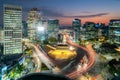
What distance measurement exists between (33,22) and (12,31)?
2469 centimetres

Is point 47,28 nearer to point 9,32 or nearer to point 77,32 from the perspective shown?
point 77,32

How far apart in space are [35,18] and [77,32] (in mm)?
16668

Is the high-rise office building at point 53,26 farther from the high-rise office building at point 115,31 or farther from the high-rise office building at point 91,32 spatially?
the high-rise office building at point 115,31

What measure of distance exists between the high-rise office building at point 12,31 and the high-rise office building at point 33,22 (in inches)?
706

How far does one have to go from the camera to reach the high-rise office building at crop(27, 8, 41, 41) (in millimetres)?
A: 72188

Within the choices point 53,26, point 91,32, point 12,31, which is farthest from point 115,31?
point 12,31

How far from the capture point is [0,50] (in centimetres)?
5284

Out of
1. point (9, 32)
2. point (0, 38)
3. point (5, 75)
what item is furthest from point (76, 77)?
point (0, 38)

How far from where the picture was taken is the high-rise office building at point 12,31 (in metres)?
51.1

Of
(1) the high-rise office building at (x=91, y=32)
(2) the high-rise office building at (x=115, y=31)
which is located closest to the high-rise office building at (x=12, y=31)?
(2) the high-rise office building at (x=115, y=31)

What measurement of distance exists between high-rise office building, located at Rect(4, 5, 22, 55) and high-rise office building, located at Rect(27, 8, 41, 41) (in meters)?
17.9

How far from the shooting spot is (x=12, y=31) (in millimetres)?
51500

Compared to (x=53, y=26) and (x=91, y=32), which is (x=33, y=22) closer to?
(x=53, y=26)

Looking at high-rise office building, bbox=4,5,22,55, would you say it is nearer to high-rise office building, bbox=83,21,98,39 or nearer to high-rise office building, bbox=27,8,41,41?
high-rise office building, bbox=27,8,41,41
